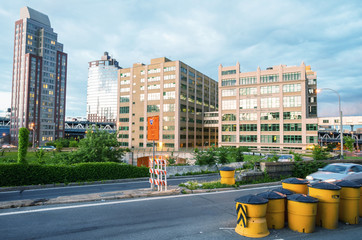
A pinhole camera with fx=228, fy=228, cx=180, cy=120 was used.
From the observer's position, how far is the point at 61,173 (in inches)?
641

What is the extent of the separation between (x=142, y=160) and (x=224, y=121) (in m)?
32.4

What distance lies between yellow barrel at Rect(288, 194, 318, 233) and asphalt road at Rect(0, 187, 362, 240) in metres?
0.23

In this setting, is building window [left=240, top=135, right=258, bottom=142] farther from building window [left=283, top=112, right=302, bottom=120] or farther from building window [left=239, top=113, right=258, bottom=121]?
building window [left=283, top=112, right=302, bottom=120]

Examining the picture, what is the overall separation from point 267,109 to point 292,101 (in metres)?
7.17

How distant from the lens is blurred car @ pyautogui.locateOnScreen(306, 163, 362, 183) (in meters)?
12.4

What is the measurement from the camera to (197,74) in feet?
305

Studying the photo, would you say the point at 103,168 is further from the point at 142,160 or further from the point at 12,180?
the point at 142,160

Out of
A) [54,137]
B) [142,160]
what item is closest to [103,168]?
[142,160]

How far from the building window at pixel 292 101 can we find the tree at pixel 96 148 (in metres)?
57.6

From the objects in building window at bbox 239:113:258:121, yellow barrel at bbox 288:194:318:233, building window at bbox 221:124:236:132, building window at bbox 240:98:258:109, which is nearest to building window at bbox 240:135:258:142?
building window at bbox 221:124:236:132

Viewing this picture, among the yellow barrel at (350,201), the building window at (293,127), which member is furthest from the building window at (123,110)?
the yellow barrel at (350,201)

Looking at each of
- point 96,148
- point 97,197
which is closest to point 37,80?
point 96,148

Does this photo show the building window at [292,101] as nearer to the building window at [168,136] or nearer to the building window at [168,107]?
the building window at [168,107]

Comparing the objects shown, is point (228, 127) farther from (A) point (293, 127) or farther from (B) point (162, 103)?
(B) point (162, 103)
